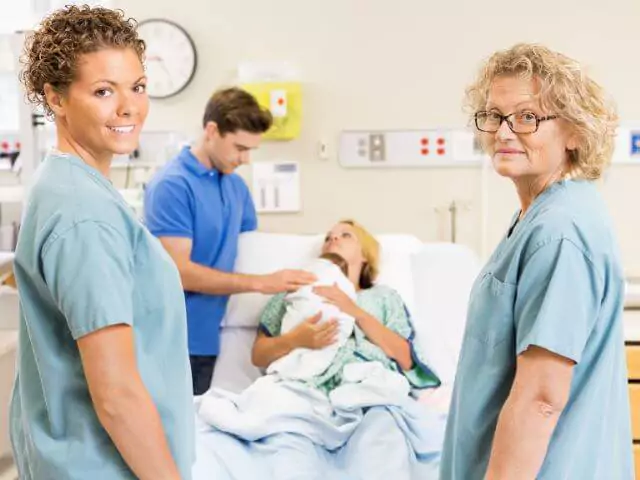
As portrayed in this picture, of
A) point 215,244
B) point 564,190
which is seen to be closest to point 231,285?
point 215,244

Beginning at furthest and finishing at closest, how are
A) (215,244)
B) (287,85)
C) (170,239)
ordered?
1. (287,85)
2. (215,244)
3. (170,239)

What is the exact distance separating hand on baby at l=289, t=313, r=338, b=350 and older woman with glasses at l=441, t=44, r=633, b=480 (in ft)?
3.66

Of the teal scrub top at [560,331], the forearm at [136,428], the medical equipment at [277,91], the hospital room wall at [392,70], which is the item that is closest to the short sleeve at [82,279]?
the forearm at [136,428]

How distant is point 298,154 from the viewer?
10.8ft

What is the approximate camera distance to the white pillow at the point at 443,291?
2.79m

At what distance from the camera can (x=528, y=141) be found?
1.29 m

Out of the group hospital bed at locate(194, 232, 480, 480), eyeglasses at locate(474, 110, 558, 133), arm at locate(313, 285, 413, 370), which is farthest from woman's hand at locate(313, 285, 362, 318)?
eyeglasses at locate(474, 110, 558, 133)

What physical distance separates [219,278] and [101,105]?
141cm

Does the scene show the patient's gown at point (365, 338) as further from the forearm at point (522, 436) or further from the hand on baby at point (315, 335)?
the forearm at point (522, 436)

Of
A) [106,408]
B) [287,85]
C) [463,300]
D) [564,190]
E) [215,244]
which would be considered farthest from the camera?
[287,85]

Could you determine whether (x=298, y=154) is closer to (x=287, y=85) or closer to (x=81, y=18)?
(x=287, y=85)

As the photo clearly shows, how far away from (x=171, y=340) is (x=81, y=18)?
1.66ft

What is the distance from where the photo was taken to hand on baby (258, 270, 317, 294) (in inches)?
104

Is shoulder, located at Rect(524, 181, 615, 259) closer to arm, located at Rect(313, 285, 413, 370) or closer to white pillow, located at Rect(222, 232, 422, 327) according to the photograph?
arm, located at Rect(313, 285, 413, 370)
